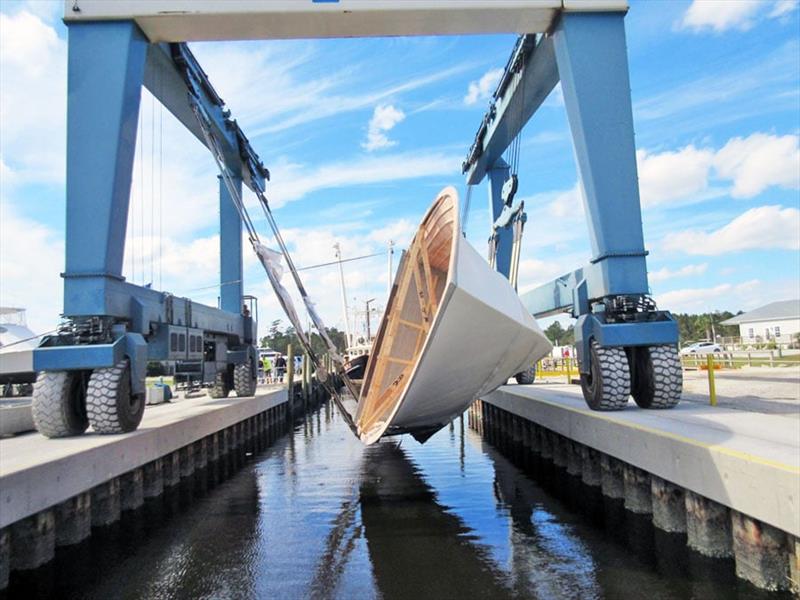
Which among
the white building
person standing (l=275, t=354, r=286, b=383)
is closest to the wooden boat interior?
person standing (l=275, t=354, r=286, b=383)

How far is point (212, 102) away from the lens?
1658 cm

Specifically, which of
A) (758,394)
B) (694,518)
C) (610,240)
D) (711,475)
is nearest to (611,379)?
(610,240)

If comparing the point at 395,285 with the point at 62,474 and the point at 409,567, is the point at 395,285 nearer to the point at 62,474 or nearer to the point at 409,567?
the point at 409,567

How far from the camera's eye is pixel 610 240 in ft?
36.2

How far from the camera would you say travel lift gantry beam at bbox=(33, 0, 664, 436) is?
31.7ft

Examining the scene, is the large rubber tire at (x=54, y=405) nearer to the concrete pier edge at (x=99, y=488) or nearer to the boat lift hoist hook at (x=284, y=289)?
the concrete pier edge at (x=99, y=488)

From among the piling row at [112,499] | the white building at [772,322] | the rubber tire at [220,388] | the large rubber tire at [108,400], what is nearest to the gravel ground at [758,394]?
the piling row at [112,499]

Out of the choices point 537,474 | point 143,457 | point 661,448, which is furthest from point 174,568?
point 537,474

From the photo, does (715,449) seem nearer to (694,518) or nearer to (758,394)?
(694,518)

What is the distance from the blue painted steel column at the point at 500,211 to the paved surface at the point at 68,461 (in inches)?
463

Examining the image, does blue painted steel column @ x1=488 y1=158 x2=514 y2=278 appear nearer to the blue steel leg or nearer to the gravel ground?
the gravel ground

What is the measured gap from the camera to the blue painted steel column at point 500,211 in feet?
67.2

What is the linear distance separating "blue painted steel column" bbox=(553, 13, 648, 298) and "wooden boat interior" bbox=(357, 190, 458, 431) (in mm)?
2884

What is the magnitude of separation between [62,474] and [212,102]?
1219 cm
